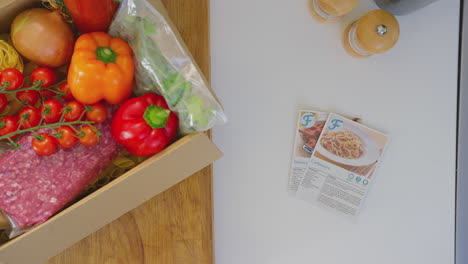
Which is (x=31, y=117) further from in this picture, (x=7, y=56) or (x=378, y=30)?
(x=378, y=30)

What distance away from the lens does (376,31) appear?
0.88m

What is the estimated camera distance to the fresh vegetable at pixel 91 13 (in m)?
0.74

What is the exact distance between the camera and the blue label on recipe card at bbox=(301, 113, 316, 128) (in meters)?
0.97

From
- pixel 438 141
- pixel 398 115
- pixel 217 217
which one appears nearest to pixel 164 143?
pixel 217 217

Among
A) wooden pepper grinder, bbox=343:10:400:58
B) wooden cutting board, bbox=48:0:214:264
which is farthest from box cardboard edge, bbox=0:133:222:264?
wooden pepper grinder, bbox=343:10:400:58

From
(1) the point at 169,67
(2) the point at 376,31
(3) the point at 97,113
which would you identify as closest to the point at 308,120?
(2) the point at 376,31

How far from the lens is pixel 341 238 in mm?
992

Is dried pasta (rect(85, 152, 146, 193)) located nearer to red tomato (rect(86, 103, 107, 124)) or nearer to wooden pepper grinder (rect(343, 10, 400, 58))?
red tomato (rect(86, 103, 107, 124))

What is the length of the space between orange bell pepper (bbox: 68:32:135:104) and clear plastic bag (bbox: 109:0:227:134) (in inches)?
1.4

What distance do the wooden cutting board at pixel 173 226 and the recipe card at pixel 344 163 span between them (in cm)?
30

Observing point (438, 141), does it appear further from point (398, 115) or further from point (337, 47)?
point (337, 47)

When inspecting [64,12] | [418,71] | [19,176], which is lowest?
[19,176]

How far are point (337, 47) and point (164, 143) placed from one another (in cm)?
53

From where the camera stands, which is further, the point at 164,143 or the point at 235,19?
the point at 235,19
